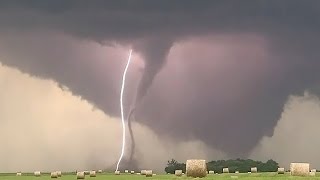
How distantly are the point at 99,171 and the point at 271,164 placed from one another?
6557 cm

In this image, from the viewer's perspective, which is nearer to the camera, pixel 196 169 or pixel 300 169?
pixel 196 169

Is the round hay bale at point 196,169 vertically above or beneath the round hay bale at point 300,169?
beneath

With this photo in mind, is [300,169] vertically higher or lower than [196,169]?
higher

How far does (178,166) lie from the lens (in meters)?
168

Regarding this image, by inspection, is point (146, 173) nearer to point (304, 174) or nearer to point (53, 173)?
point (53, 173)

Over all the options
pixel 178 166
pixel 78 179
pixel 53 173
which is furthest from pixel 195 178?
pixel 178 166

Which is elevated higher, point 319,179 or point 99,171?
point 99,171

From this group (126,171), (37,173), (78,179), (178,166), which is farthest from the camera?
(178,166)

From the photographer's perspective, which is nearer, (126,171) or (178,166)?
(126,171)

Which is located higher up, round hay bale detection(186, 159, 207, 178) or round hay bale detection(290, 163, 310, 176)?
round hay bale detection(290, 163, 310, 176)

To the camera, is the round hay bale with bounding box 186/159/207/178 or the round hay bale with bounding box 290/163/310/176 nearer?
the round hay bale with bounding box 186/159/207/178

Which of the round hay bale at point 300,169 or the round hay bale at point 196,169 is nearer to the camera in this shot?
the round hay bale at point 196,169

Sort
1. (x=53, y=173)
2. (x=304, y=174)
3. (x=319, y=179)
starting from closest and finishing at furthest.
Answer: (x=319, y=179), (x=304, y=174), (x=53, y=173)

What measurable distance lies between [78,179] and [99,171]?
45.1 meters
